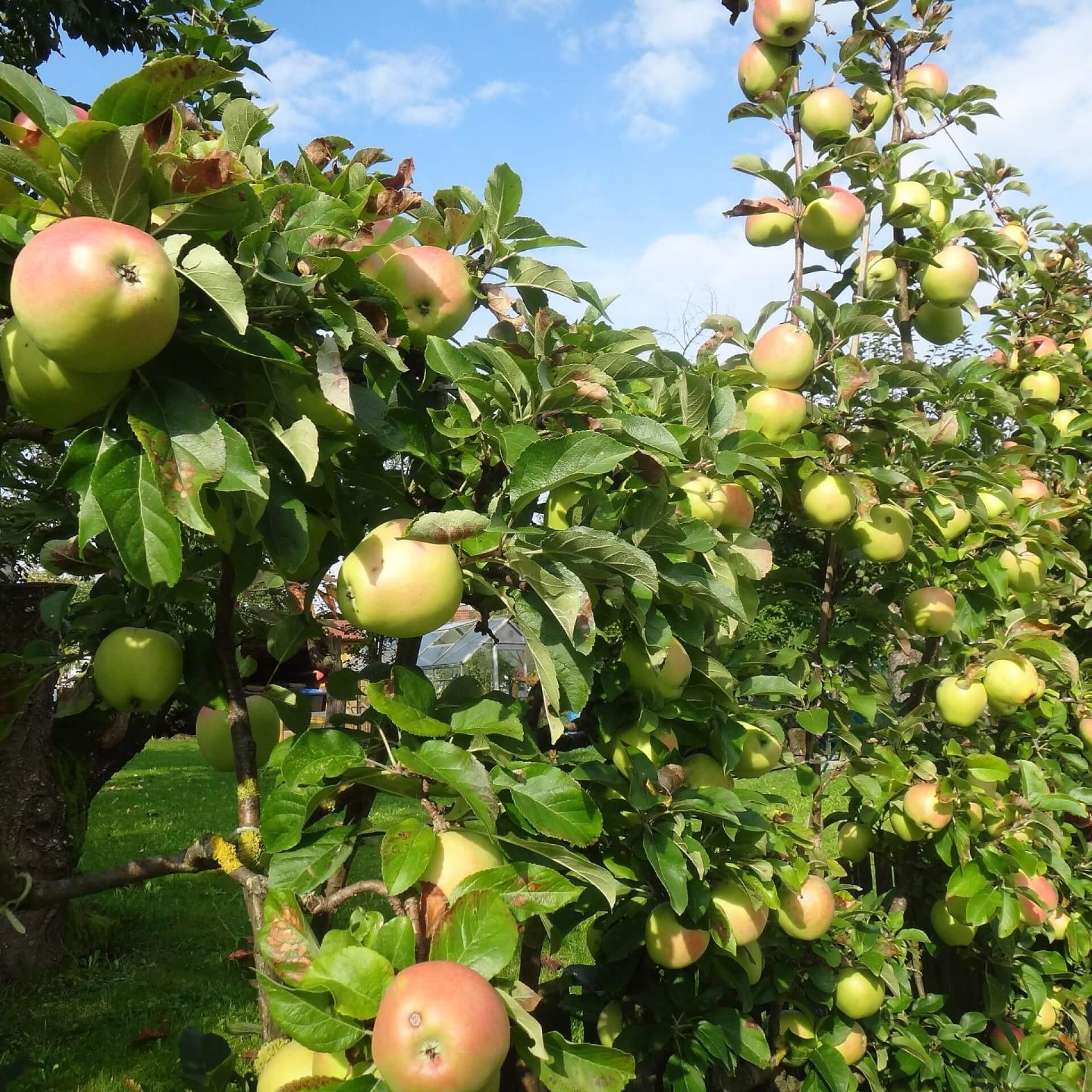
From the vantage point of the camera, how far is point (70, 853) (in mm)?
3805

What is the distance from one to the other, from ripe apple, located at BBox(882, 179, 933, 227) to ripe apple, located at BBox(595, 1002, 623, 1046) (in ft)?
6.41

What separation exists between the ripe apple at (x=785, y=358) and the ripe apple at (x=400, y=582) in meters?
1.15

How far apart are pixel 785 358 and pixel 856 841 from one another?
1.29 meters

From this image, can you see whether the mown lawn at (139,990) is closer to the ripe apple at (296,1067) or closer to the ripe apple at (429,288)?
the ripe apple at (296,1067)

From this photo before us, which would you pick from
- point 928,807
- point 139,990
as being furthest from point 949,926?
point 139,990

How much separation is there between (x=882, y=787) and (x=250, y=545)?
168 centimetres

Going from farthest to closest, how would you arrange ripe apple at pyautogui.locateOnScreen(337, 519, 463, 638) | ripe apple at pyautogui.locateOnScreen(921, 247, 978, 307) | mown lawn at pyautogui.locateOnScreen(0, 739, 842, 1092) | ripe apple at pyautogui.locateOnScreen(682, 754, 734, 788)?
mown lawn at pyautogui.locateOnScreen(0, 739, 842, 1092)
ripe apple at pyautogui.locateOnScreen(921, 247, 978, 307)
ripe apple at pyautogui.locateOnScreen(682, 754, 734, 788)
ripe apple at pyautogui.locateOnScreen(337, 519, 463, 638)

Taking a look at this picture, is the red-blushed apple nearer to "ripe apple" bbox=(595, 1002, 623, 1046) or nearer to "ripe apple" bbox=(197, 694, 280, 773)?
"ripe apple" bbox=(595, 1002, 623, 1046)

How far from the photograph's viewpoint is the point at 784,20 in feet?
6.86

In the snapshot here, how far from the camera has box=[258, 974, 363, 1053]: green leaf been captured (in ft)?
2.47

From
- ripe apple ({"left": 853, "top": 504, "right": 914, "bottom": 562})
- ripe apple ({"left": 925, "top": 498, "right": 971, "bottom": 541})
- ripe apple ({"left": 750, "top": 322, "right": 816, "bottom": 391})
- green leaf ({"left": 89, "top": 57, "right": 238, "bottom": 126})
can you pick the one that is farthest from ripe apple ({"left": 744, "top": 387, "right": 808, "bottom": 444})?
green leaf ({"left": 89, "top": 57, "right": 238, "bottom": 126})

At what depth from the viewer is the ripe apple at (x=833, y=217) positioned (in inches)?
82.0

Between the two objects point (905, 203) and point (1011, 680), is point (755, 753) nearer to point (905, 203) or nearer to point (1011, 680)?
point (1011, 680)

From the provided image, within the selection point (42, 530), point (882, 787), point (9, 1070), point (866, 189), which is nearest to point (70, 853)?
point (42, 530)
